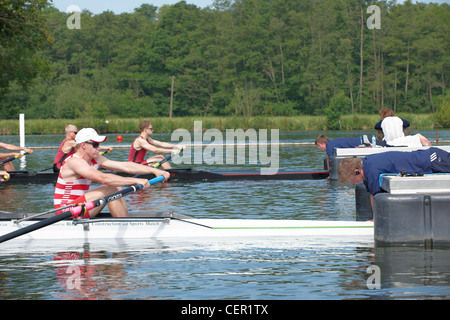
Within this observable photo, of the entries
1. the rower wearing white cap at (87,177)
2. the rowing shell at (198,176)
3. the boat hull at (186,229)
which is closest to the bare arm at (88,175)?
the rower wearing white cap at (87,177)

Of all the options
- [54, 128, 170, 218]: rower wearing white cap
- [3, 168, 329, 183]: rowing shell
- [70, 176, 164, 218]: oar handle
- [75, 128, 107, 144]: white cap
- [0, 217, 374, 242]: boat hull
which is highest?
[75, 128, 107, 144]: white cap

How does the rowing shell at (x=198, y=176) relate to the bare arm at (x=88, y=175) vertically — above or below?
below

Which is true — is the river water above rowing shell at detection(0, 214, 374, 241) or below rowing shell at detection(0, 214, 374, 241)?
below

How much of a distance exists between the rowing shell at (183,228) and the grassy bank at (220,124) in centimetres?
4213

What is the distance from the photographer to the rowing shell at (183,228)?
921 centimetres

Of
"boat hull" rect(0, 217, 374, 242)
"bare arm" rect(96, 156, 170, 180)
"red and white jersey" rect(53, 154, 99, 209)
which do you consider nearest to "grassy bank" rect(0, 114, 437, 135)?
"bare arm" rect(96, 156, 170, 180)

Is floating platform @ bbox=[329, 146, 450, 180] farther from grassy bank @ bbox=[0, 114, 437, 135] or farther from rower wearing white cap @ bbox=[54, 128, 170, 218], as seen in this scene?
grassy bank @ bbox=[0, 114, 437, 135]

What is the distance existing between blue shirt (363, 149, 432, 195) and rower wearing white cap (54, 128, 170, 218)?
2.63 m

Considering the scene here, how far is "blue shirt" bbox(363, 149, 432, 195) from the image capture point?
8.45 meters

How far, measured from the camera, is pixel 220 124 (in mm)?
51719

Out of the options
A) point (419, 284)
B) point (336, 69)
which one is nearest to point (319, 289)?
point (419, 284)

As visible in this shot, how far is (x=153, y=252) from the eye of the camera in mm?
8836

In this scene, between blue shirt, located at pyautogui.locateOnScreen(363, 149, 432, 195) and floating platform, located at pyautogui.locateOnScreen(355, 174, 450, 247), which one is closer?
floating platform, located at pyautogui.locateOnScreen(355, 174, 450, 247)

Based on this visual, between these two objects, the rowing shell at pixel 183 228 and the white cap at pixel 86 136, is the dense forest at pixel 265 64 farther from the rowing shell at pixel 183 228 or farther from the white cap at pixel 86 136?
the white cap at pixel 86 136
